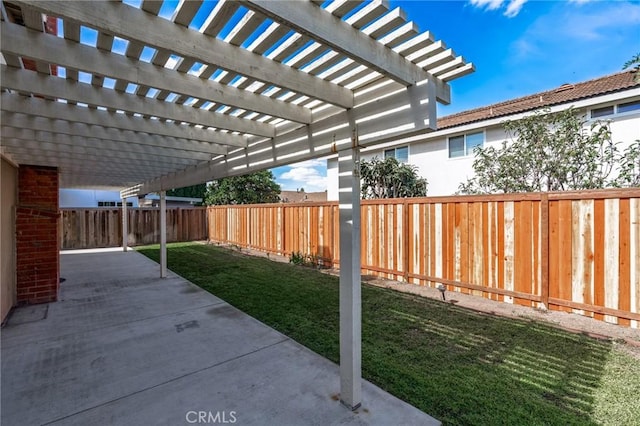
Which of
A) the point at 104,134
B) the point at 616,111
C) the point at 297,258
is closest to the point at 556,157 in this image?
the point at 616,111

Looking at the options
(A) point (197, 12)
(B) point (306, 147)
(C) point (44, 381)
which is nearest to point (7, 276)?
(C) point (44, 381)

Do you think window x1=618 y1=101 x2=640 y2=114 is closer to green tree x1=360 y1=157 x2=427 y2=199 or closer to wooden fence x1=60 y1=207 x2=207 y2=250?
green tree x1=360 y1=157 x2=427 y2=199

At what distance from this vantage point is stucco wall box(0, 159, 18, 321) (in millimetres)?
4588

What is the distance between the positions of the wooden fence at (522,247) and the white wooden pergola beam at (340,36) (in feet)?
12.7

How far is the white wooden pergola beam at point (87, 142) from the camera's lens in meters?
3.66

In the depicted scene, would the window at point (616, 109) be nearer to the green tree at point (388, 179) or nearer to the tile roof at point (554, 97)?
the tile roof at point (554, 97)

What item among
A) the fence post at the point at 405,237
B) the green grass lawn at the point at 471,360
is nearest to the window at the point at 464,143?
the fence post at the point at 405,237

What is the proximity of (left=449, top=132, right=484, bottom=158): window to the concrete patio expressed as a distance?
33.3ft

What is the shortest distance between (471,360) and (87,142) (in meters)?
5.66

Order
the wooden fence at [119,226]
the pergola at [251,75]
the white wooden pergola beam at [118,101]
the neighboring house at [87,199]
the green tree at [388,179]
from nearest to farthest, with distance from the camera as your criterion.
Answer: the pergola at [251,75] → the white wooden pergola beam at [118,101] → the green tree at [388,179] → the wooden fence at [119,226] → the neighboring house at [87,199]

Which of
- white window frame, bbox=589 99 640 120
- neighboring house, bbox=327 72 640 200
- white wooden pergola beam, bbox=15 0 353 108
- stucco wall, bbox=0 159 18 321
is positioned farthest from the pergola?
white window frame, bbox=589 99 640 120

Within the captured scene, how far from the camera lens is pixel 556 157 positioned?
6527 mm

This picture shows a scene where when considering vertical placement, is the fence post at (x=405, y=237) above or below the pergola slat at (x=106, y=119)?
below

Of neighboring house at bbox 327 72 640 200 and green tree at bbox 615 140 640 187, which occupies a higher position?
neighboring house at bbox 327 72 640 200
